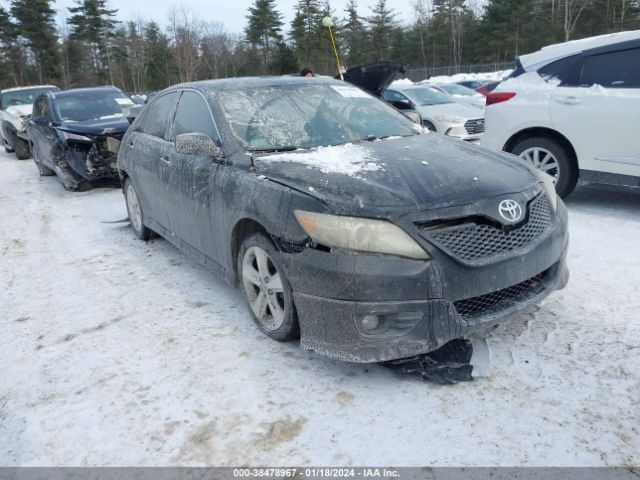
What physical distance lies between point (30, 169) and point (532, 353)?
1214cm

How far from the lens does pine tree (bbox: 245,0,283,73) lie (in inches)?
2172

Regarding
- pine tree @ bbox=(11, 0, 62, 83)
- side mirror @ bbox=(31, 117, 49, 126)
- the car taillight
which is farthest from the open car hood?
pine tree @ bbox=(11, 0, 62, 83)

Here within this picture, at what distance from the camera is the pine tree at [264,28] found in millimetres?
55156

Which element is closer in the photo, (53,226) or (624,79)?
(624,79)

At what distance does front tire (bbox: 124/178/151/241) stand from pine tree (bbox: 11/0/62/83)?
52.0m

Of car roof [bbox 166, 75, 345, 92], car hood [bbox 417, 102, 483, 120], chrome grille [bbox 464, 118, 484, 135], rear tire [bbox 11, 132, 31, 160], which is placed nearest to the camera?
car roof [bbox 166, 75, 345, 92]

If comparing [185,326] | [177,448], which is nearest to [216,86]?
[185,326]

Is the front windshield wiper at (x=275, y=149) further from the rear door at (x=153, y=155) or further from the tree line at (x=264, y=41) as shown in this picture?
the tree line at (x=264, y=41)

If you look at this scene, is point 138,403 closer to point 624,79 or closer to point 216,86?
point 216,86

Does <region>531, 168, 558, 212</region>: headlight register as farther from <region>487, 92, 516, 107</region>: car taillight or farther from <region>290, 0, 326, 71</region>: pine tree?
<region>290, 0, 326, 71</region>: pine tree

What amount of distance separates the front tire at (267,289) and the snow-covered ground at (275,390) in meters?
0.14

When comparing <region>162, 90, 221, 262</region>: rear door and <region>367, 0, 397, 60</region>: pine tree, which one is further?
<region>367, 0, 397, 60</region>: pine tree

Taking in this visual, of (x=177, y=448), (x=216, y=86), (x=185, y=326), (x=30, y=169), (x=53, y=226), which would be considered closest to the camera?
(x=177, y=448)

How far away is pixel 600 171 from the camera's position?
207 inches
